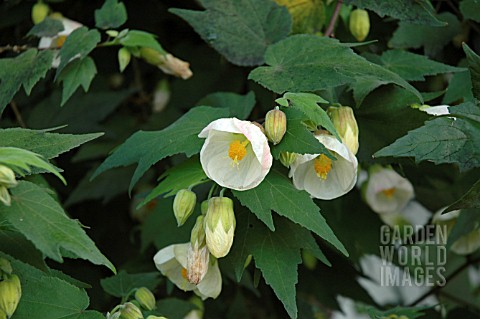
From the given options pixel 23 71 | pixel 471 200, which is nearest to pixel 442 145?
pixel 471 200

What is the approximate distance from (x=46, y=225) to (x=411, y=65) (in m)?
0.67

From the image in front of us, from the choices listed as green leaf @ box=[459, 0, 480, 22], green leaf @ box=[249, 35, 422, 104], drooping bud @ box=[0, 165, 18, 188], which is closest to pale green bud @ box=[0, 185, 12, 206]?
drooping bud @ box=[0, 165, 18, 188]

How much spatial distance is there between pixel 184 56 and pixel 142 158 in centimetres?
71

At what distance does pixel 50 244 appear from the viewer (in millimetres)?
700

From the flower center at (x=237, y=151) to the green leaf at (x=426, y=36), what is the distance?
0.48 metres

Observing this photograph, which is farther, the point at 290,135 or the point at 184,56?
the point at 184,56

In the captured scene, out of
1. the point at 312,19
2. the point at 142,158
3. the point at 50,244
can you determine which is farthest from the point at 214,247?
the point at 312,19

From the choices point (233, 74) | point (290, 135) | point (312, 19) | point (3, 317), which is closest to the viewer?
point (3, 317)

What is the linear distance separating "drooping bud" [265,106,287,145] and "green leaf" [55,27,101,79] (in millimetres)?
408

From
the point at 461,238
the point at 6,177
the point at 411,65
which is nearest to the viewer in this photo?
the point at 6,177

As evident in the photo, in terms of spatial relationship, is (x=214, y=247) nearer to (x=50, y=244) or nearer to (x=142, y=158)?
(x=142, y=158)

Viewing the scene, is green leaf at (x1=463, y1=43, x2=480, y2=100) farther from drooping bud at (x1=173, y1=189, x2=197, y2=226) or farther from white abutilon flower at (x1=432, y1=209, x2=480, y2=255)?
white abutilon flower at (x1=432, y1=209, x2=480, y2=255)

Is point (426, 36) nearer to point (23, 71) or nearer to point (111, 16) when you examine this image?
point (111, 16)

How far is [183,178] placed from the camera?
985 mm
